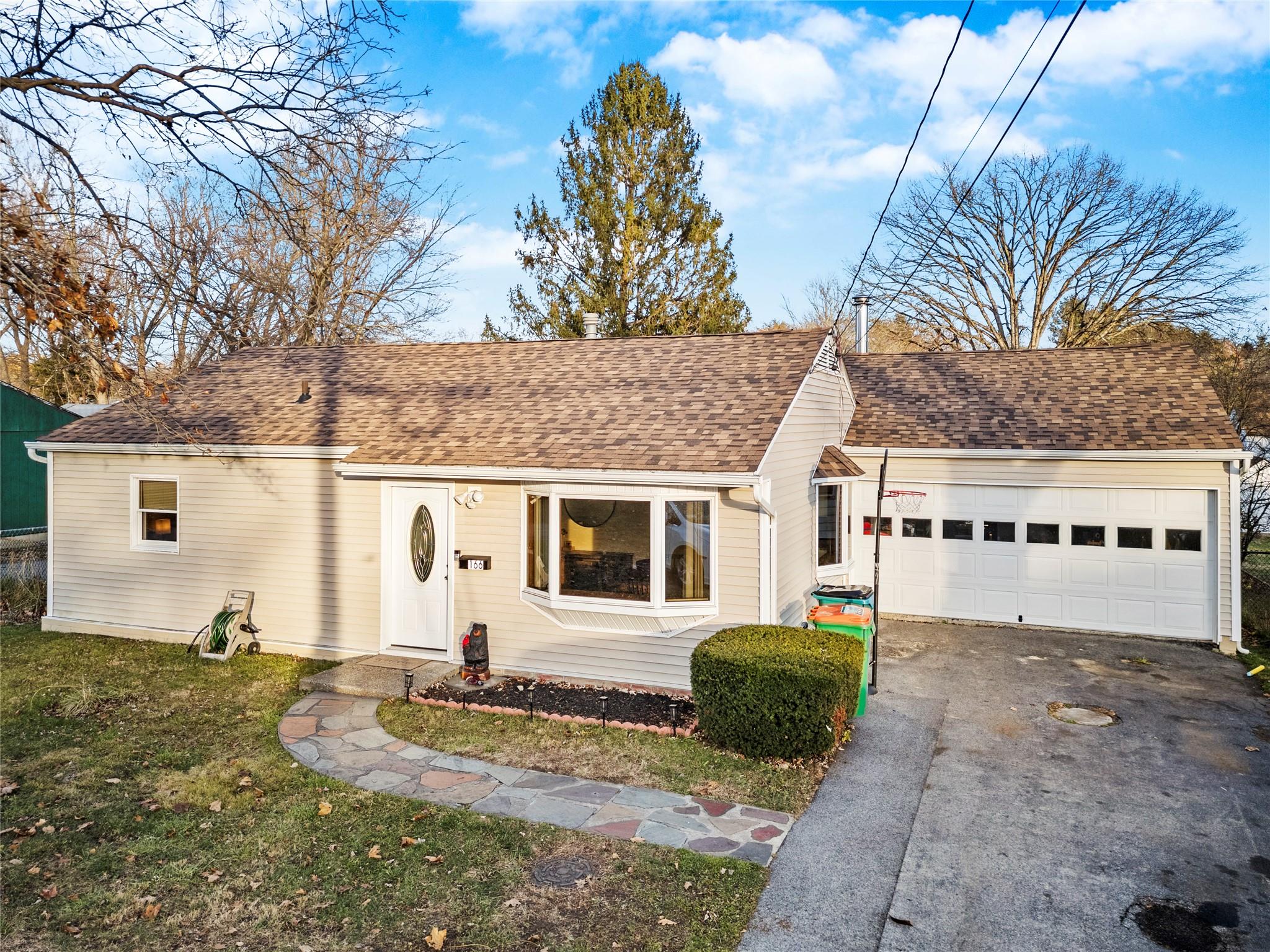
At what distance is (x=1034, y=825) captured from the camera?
19.4ft

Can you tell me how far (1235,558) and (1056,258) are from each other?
17.5 meters

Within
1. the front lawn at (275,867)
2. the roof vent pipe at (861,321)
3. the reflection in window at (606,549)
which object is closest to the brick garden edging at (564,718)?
the reflection in window at (606,549)

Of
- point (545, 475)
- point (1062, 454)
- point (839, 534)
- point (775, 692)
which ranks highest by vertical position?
point (1062, 454)

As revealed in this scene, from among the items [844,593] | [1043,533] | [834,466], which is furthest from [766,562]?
[1043,533]

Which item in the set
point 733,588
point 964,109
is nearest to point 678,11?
point 964,109

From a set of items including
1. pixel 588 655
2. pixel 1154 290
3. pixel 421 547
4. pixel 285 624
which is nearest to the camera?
pixel 588 655

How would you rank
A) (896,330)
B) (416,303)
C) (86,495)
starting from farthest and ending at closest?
(896,330)
(416,303)
(86,495)

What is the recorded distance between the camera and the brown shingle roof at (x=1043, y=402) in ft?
38.6

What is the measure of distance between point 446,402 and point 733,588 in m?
5.13

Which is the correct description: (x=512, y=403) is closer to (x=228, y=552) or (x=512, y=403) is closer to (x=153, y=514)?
(x=228, y=552)

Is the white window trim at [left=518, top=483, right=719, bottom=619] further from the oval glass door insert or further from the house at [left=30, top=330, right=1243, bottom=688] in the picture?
the oval glass door insert

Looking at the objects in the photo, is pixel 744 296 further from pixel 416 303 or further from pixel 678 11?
pixel 678 11

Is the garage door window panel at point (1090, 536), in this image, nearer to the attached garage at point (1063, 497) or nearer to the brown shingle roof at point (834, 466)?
the attached garage at point (1063, 497)

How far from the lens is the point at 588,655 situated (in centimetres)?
923
